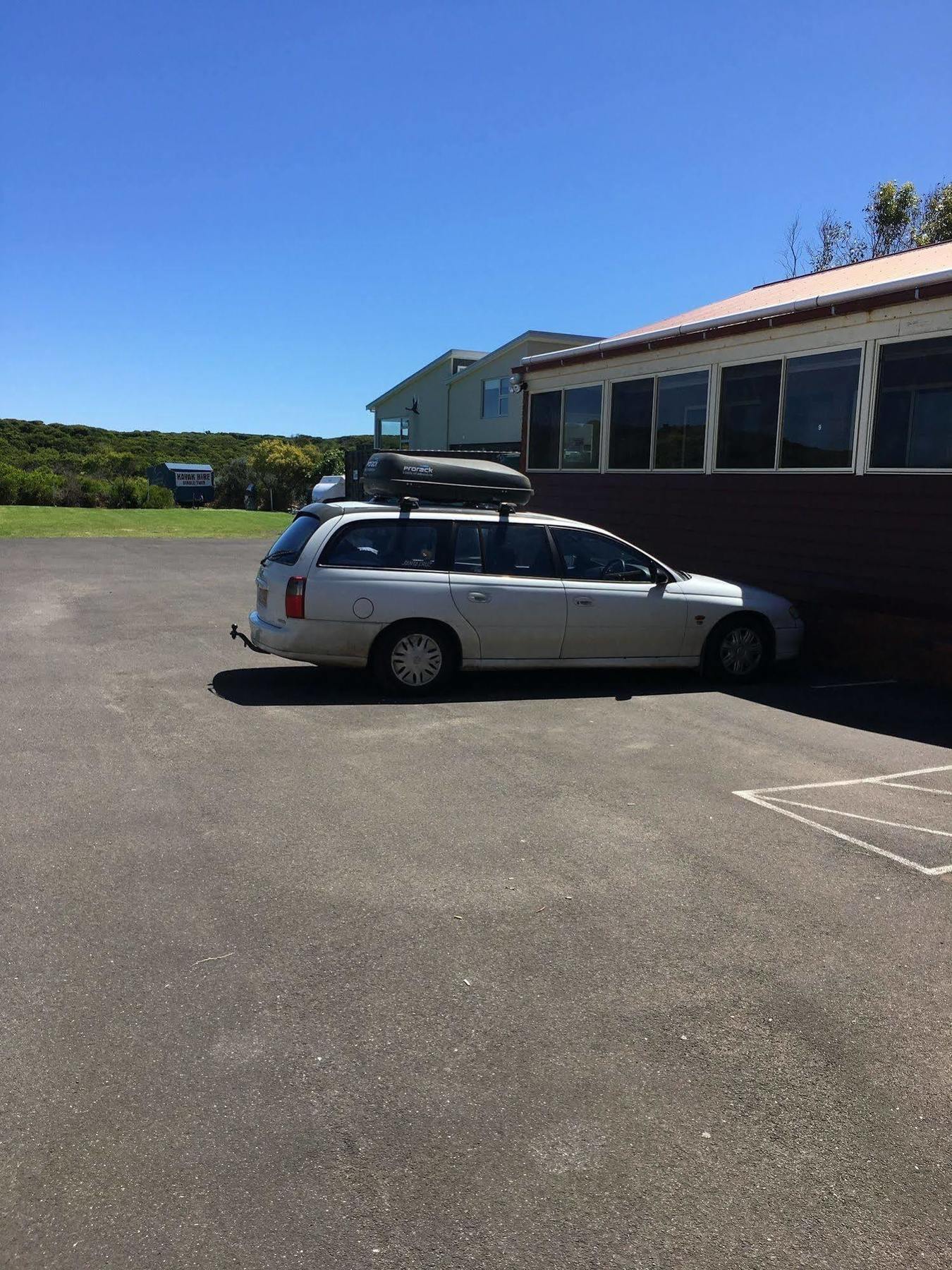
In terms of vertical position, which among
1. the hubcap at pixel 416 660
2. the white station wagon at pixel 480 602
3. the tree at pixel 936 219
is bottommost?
the hubcap at pixel 416 660

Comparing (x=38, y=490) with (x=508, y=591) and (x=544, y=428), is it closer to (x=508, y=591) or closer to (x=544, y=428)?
(x=544, y=428)

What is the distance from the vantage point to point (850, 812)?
19.0 ft

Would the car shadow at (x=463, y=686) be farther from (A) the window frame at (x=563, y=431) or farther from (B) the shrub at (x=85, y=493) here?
(B) the shrub at (x=85, y=493)

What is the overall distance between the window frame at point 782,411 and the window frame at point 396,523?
4.72 metres

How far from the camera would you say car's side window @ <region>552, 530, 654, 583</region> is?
9.09 m

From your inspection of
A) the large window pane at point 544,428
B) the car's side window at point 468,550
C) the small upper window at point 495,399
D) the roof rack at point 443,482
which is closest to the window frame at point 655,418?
the large window pane at point 544,428

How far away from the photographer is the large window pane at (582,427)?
47.9ft

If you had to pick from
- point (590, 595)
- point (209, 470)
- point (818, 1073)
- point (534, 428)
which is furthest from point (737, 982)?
point (209, 470)

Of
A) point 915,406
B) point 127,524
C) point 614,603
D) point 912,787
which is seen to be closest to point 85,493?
point 127,524

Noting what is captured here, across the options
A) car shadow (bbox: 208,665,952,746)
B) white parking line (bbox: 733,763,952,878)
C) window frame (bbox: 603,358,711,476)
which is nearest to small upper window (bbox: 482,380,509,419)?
window frame (bbox: 603,358,711,476)

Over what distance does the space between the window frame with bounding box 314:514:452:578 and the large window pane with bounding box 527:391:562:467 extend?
7300 mm

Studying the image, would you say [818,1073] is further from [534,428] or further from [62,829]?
[534,428]

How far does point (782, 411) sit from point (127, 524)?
2559 centimetres

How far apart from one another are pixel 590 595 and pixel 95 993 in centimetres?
613
